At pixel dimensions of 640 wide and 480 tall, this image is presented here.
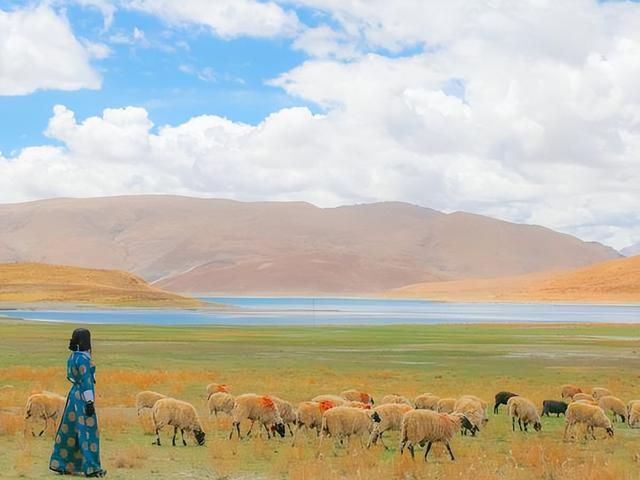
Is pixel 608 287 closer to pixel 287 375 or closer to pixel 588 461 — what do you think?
pixel 287 375

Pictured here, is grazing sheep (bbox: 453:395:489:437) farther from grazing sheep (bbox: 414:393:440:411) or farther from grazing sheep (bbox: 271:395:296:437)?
grazing sheep (bbox: 271:395:296:437)

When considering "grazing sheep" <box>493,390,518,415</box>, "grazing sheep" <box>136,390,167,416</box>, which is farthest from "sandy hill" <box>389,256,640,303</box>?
"grazing sheep" <box>136,390,167,416</box>

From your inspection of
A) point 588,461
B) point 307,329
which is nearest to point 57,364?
point 588,461

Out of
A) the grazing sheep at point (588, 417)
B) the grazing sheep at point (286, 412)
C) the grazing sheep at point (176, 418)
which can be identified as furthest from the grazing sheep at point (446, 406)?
the grazing sheep at point (176, 418)

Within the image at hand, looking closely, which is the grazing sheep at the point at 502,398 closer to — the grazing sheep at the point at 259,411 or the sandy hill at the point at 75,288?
the grazing sheep at the point at 259,411

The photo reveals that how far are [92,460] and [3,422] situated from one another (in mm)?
5153

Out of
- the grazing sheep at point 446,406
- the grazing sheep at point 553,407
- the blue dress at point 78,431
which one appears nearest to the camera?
the blue dress at point 78,431

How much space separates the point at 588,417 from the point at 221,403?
7.04m

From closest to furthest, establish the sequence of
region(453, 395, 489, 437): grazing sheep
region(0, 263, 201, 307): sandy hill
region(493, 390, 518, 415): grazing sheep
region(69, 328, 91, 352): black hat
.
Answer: region(69, 328, 91, 352): black hat
region(453, 395, 489, 437): grazing sheep
region(493, 390, 518, 415): grazing sheep
region(0, 263, 201, 307): sandy hill

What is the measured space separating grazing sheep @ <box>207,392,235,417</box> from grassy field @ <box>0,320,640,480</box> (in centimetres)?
33

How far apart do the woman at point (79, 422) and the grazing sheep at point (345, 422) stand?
4066 millimetres

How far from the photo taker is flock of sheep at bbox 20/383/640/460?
47.4ft

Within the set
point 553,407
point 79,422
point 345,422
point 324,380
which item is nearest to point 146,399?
point 345,422

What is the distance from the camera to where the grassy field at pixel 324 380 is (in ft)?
44.9
